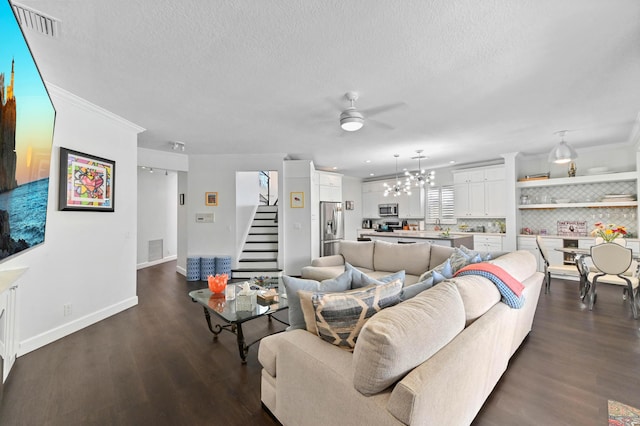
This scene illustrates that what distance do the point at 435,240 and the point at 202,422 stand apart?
4.95m

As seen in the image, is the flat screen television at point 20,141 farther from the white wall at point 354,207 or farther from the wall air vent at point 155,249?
the white wall at point 354,207

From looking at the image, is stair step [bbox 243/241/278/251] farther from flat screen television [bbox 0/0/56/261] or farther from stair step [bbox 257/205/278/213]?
flat screen television [bbox 0/0/56/261]

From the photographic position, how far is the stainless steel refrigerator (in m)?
7.17

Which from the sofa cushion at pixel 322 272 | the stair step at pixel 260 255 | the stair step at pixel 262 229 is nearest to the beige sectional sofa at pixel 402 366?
the sofa cushion at pixel 322 272

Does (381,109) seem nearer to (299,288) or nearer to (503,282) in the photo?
(503,282)

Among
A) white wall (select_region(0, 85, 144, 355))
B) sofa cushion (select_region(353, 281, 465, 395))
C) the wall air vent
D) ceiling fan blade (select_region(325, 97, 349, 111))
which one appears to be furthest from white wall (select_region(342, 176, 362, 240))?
sofa cushion (select_region(353, 281, 465, 395))

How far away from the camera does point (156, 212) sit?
7641 mm

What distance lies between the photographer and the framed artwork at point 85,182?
306cm

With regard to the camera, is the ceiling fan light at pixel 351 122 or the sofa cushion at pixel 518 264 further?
the ceiling fan light at pixel 351 122

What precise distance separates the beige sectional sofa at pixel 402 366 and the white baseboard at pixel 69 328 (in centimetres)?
263

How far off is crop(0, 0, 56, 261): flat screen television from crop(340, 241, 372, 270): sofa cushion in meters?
3.83

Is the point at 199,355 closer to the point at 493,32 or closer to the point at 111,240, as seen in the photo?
the point at 111,240

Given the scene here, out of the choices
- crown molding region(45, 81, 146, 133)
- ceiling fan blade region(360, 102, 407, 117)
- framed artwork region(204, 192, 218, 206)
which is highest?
ceiling fan blade region(360, 102, 407, 117)

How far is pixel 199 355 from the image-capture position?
8.66ft
